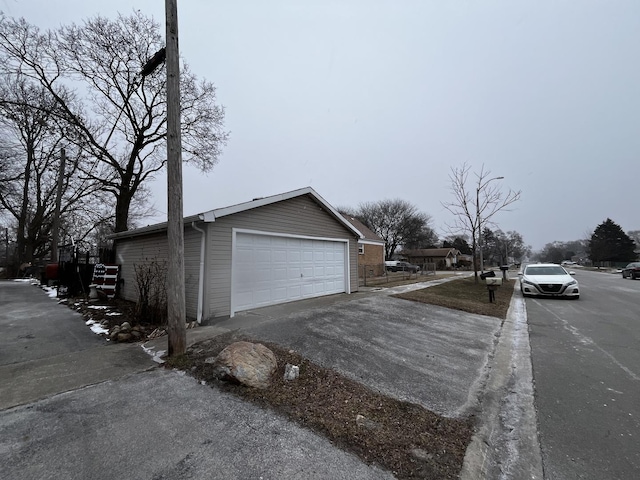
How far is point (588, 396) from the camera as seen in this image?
3570 millimetres

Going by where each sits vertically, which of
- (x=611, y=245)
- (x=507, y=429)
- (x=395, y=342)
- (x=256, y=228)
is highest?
(x=611, y=245)

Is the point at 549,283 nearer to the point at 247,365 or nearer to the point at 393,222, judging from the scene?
the point at 247,365

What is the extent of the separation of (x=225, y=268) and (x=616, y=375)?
7.47 meters

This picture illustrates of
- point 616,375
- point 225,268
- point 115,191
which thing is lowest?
point 616,375

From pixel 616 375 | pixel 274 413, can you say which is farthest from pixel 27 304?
pixel 616 375

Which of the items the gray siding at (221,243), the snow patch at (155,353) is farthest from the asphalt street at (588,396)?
the gray siding at (221,243)

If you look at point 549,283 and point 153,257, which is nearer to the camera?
point 153,257

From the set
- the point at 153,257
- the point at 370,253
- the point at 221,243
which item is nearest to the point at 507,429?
the point at 221,243

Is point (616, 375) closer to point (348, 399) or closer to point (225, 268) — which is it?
point (348, 399)

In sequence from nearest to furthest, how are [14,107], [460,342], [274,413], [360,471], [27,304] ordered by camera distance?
[360,471] < [274,413] < [460,342] < [27,304] < [14,107]

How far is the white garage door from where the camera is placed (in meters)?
7.72

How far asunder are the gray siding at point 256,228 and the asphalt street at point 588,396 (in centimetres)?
633

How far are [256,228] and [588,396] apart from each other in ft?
23.6

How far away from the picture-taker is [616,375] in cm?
415
